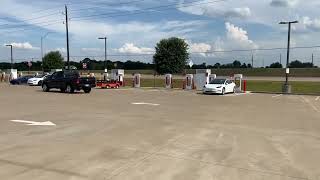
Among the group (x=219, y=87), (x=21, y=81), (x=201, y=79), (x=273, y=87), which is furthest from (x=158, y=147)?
(x=21, y=81)

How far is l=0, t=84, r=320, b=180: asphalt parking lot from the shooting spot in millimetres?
8172

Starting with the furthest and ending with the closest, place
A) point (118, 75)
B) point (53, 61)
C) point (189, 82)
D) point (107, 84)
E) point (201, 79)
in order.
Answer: point (53, 61), point (118, 75), point (107, 84), point (189, 82), point (201, 79)

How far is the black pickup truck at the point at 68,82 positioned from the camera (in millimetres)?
36312

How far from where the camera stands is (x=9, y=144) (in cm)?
1105

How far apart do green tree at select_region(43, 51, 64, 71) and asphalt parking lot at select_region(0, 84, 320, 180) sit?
94.7m

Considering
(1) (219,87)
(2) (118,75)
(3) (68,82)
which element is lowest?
(1) (219,87)

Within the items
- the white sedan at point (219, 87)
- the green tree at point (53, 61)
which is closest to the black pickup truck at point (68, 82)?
the white sedan at point (219, 87)

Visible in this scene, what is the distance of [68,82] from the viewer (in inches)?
1452

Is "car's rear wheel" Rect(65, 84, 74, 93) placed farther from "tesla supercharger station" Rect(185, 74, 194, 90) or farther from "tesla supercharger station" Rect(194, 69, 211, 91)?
"tesla supercharger station" Rect(194, 69, 211, 91)

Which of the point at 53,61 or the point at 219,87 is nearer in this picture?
the point at 219,87

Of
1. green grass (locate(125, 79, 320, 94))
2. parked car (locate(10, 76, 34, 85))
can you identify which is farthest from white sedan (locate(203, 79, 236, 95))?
parked car (locate(10, 76, 34, 85))

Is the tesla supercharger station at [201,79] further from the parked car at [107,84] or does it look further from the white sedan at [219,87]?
the parked car at [107,84]

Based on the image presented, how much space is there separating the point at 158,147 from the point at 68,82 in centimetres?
2707

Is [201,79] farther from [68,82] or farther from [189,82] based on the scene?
[68,82]
